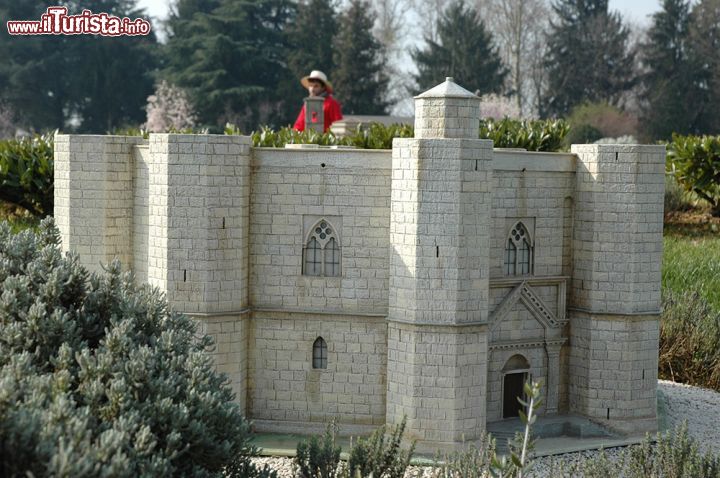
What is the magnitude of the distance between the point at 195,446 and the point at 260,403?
640cm

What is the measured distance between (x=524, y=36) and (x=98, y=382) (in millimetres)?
60868

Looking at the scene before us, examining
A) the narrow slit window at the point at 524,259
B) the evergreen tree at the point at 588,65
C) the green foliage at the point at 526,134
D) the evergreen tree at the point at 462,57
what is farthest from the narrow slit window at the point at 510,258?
the evergreen tree at the point at 588,65

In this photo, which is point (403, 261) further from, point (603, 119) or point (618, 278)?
point (603, 119)

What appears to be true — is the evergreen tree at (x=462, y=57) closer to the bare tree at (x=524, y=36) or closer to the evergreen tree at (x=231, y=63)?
the bare tree at (x=524, y=36)

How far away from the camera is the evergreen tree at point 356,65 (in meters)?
57.2

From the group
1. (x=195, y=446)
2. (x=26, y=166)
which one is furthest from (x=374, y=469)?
(x=26, y=166)

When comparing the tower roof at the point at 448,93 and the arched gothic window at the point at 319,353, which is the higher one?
the tower roof at the point at 448,93

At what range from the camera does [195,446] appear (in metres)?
9.62

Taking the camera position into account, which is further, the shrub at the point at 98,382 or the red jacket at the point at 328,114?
the red jacket at the point at 328,114

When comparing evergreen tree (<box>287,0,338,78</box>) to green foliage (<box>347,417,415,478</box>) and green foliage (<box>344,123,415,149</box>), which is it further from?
green foliage (<box>347,417,415,478</box>)

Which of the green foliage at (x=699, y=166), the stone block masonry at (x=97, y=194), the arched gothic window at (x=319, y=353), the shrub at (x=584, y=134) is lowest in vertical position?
the arched gothic window at (x=319, y=353)

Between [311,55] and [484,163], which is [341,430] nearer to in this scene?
[484,163]

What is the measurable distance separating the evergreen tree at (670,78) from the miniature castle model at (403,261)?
43.9 meters

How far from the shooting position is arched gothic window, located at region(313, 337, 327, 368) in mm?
15859
